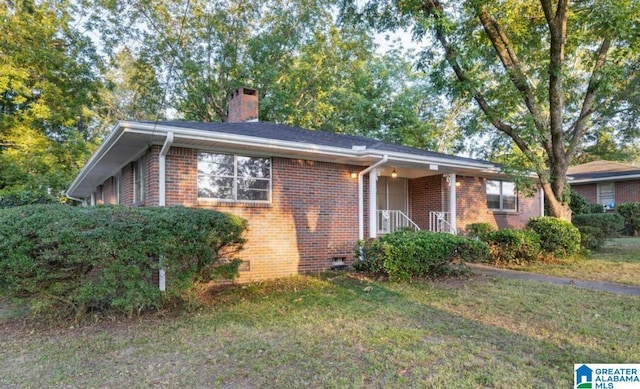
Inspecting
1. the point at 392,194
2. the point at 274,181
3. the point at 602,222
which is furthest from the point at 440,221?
the point at 602,222

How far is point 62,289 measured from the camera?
4637 mm

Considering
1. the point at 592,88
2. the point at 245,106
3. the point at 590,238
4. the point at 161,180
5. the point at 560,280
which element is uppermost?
the point at 245,106

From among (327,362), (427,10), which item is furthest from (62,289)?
(427,10)

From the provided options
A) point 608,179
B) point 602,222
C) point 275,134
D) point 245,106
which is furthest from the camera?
point 608,179

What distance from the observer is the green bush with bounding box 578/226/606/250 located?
39.1 feet

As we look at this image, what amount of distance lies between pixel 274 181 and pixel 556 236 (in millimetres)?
7592

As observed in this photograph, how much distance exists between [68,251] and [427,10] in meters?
9.13

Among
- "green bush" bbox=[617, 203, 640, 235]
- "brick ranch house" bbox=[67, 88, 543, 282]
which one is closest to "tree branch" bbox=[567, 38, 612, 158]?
"brick ranch house" bbox=[67, 88, 543, 282]

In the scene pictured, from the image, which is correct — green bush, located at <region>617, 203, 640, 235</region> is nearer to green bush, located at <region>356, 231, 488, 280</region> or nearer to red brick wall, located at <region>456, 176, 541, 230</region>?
red brick wall, located at <region>456, 176, 541, 230</region>

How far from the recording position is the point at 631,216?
17016mm

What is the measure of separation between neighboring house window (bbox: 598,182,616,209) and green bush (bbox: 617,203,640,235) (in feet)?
9.26

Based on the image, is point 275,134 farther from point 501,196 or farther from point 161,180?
point 501,196

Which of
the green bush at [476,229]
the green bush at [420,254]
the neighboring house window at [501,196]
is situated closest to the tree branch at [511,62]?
the neighboring house window at [501,196]

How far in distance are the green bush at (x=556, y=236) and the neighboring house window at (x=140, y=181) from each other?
32.1 feet
